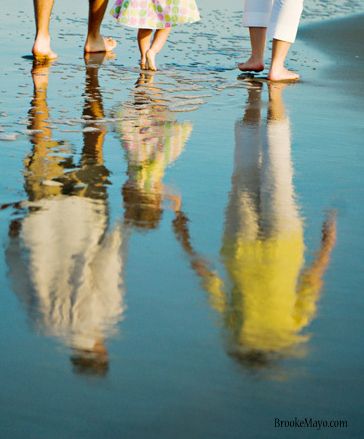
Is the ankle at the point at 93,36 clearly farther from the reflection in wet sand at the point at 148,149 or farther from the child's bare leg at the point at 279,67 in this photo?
the child's bare leg at the point at 279,67

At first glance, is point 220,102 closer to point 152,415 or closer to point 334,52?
point 334,52

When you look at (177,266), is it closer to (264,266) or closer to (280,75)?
(264,266)

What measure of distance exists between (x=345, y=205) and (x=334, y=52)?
5073mm

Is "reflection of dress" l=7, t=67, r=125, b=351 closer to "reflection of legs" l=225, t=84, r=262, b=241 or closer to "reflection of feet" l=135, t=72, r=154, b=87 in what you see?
"reflection of legs" l=225, t=84, r=262, b=241

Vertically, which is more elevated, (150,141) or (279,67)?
(150,141)

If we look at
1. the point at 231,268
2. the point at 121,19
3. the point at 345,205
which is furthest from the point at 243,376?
the point at 121,19

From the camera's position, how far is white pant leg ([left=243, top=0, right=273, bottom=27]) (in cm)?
718

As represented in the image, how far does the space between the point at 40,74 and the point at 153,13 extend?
1057 millimetres

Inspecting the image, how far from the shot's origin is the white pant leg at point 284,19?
7.04 metres

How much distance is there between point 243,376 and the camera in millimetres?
2359

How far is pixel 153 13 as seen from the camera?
7391 millimetres

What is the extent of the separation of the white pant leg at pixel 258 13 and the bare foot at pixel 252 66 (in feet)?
0.76

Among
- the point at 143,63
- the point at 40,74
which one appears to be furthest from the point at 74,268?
the point at 143,63

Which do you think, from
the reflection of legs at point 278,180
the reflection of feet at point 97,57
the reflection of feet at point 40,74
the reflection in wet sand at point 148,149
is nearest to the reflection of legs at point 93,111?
the reflection of feet at point 97,57
